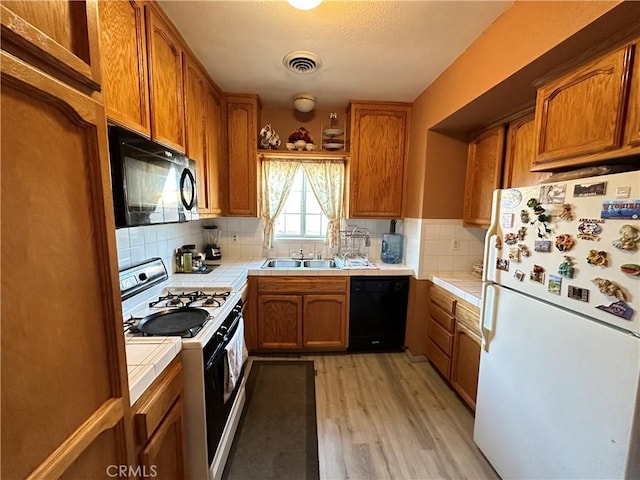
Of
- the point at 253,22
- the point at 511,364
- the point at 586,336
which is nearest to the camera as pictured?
the point at 586,336

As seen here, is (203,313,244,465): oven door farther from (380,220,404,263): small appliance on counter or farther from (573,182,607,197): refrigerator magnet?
(380,220,404,263): small appliance on counter

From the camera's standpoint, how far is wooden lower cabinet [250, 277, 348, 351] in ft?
8.50

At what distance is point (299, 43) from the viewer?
1734 millimetres

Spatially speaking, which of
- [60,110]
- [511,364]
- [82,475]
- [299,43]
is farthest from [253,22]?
[511,364]

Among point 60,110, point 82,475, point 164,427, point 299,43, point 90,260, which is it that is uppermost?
point 299,43

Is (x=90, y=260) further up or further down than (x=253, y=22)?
further down

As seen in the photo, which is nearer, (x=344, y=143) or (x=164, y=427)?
(x=164, y=427)

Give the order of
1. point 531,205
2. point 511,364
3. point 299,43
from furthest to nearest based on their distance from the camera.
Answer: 1. point 299,43
2. point 511,364
3. point 531,205

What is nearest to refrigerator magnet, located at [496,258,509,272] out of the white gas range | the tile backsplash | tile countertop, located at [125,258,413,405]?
the tile backsplash

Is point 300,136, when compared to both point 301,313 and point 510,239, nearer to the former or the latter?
point 301,313

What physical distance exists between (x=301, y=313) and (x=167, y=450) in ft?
5.33

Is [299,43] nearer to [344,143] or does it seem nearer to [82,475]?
[344,143]

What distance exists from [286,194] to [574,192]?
2359mm

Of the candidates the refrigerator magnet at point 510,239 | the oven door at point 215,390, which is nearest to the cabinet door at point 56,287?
the oven door at point 215,390
